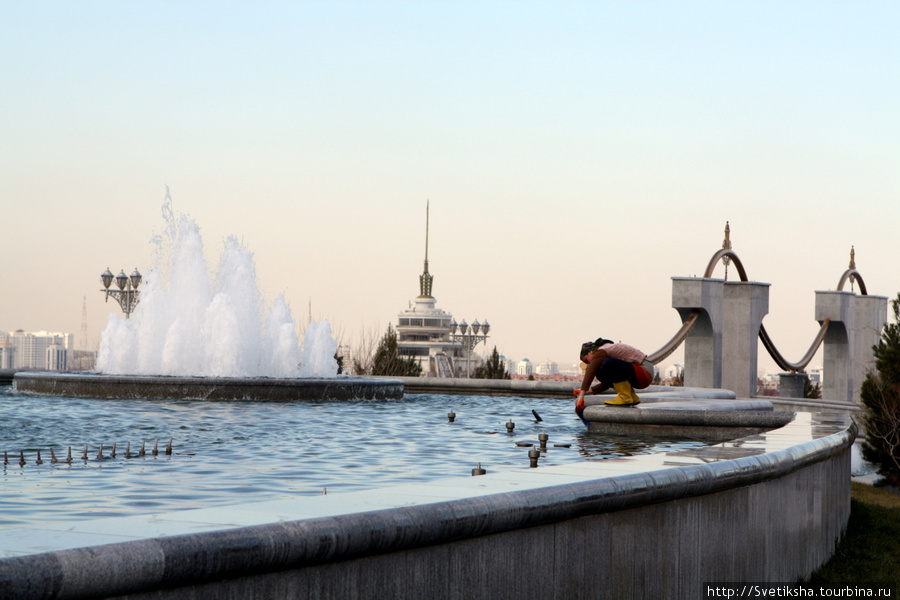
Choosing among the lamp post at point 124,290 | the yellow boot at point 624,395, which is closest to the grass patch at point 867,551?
the yellow boot at point 624,395

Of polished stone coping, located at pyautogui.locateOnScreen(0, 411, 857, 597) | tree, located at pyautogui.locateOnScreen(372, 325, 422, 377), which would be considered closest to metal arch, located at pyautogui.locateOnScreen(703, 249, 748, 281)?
tree, located at pyautogui.locateOnScreen(372, 325, 422, 377)

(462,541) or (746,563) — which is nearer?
(462,541)

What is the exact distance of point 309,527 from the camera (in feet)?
10.1

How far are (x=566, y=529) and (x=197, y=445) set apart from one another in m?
6.30

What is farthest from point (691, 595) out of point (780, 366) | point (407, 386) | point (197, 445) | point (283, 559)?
point (780, 366)

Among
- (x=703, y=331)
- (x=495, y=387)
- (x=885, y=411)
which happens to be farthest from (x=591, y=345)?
(x=703, y=331)

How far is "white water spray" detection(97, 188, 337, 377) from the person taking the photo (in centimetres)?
2111

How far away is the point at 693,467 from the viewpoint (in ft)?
16.5

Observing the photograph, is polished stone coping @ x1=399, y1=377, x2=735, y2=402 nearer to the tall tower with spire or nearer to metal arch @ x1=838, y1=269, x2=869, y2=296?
metal arch @ x1=838, y1=269, x2=869, y2=296

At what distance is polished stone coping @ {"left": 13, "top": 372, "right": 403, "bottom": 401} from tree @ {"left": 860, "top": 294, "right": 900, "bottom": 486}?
28.2ft

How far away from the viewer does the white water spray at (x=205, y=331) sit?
69.3 ft

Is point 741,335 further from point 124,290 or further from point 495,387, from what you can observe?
point 124,290

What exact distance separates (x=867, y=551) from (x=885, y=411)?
8.51 metres

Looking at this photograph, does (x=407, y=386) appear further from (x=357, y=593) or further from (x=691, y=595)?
(x=357, y=593)
